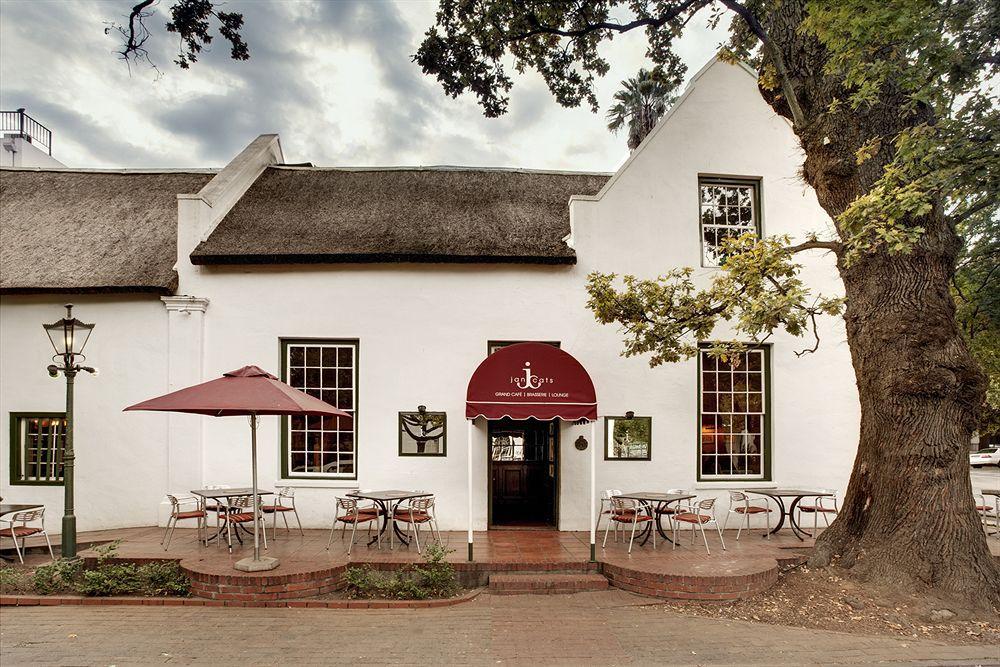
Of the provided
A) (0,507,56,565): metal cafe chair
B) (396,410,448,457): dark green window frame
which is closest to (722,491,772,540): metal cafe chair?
(396,410,448,457): dark green window frame

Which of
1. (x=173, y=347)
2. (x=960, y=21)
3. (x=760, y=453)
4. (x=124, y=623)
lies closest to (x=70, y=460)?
(x=173, y=347)

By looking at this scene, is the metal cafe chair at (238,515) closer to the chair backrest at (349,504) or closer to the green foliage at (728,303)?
the chair backrest at (349,504)

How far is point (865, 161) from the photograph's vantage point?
7914 millimetres

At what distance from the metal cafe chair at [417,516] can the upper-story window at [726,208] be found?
23.0 feet

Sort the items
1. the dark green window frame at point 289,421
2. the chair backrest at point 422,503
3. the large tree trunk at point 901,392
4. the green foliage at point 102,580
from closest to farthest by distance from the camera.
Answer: the large tree trunk at point 901,392 → the green foliage at point 102,580 → the chair backrest at point 422,503 → the dark green window frame at point 289,421

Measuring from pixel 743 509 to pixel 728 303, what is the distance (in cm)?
459

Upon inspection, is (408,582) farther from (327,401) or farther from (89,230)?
(89,230)

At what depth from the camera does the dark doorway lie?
11586mm

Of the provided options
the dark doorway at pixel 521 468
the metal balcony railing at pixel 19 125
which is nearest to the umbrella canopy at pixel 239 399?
the dark doorway at pixel 521 468

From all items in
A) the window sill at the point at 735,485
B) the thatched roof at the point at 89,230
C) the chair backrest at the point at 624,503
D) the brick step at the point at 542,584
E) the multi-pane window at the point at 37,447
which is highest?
the thatched roof at the point at 89,230

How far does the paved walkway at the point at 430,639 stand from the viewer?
19.0ft

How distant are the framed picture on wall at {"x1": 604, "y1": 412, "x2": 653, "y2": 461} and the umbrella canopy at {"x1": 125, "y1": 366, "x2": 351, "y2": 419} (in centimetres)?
554

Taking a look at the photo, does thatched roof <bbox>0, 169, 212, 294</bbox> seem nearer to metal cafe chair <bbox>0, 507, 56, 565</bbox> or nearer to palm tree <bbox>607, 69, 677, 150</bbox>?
metal cafe chair <bbox>0, 507, 56, 565</bbox>

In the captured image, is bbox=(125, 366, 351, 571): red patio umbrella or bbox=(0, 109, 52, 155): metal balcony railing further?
bbox=(0, 109, 52, 155): metal balcony railing
